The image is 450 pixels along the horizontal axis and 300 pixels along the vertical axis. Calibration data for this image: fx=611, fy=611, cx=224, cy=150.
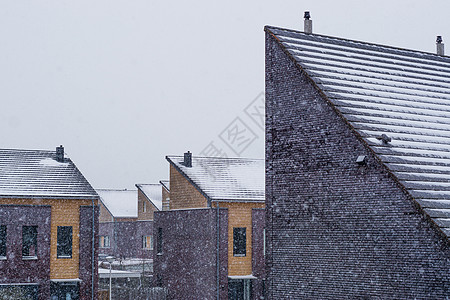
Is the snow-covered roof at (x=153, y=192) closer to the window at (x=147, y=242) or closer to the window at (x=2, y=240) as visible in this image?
the window at (x=147, y=242)

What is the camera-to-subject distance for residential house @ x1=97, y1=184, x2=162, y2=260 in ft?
157

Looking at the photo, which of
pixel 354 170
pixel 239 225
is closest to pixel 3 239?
pixel 239 225

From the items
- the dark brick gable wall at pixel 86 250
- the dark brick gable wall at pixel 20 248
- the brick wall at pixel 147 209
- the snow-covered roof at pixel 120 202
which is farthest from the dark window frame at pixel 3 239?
the snow-covered roof at pixel 120 202

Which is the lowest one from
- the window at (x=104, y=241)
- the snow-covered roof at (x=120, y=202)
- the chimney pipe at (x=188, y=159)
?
the window at (x=104, y=241)

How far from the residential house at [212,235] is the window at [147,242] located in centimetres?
1666

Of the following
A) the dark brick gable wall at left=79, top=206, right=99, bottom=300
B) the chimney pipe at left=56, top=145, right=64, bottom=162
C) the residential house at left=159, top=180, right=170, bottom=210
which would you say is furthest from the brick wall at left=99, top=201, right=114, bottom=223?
the dark brick gable wall at left=79, top=206, right=99, bottom=300

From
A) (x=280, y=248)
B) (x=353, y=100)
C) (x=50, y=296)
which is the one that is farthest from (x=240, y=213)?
(x=353, y=100)

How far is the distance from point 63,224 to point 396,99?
16.2 meters

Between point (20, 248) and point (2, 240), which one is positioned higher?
point (2, 240)

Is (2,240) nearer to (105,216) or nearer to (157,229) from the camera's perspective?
(157,229)

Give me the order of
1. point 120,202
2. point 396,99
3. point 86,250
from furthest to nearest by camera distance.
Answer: point 120,202 → point 86,250 → point 396,99

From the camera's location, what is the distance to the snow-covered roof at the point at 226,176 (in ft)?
91.0

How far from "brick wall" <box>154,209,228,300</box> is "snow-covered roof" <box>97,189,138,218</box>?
23367 millimetres

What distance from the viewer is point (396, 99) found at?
539 inches
